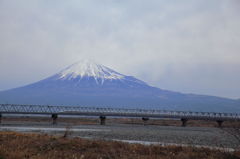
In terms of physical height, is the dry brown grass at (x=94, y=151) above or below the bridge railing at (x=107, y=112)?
below

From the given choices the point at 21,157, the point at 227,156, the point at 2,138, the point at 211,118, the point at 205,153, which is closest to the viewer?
the point at 21,157

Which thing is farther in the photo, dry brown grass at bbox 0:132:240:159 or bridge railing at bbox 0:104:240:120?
bridge railing at bbox 0:104:240:120

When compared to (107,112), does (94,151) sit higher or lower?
lower

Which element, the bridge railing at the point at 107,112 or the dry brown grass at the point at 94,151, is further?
the bridge railing at the point at 107,112

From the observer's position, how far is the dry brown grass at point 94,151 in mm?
11992

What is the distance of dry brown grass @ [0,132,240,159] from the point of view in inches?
472

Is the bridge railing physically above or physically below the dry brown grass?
above

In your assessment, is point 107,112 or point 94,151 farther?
point 107,112

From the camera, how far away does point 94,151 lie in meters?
13.6

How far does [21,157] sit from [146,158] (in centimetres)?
460

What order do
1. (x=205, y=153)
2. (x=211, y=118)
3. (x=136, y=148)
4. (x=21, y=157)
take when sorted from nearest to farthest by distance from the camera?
(x=21, y=157) → (x=205, y=153) → (x=136, y=148) → (x=211, y=118)

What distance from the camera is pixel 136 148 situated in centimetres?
1413

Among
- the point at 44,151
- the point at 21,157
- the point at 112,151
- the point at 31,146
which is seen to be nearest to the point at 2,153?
the point at 21,157

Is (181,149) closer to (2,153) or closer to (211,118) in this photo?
(2,153)
